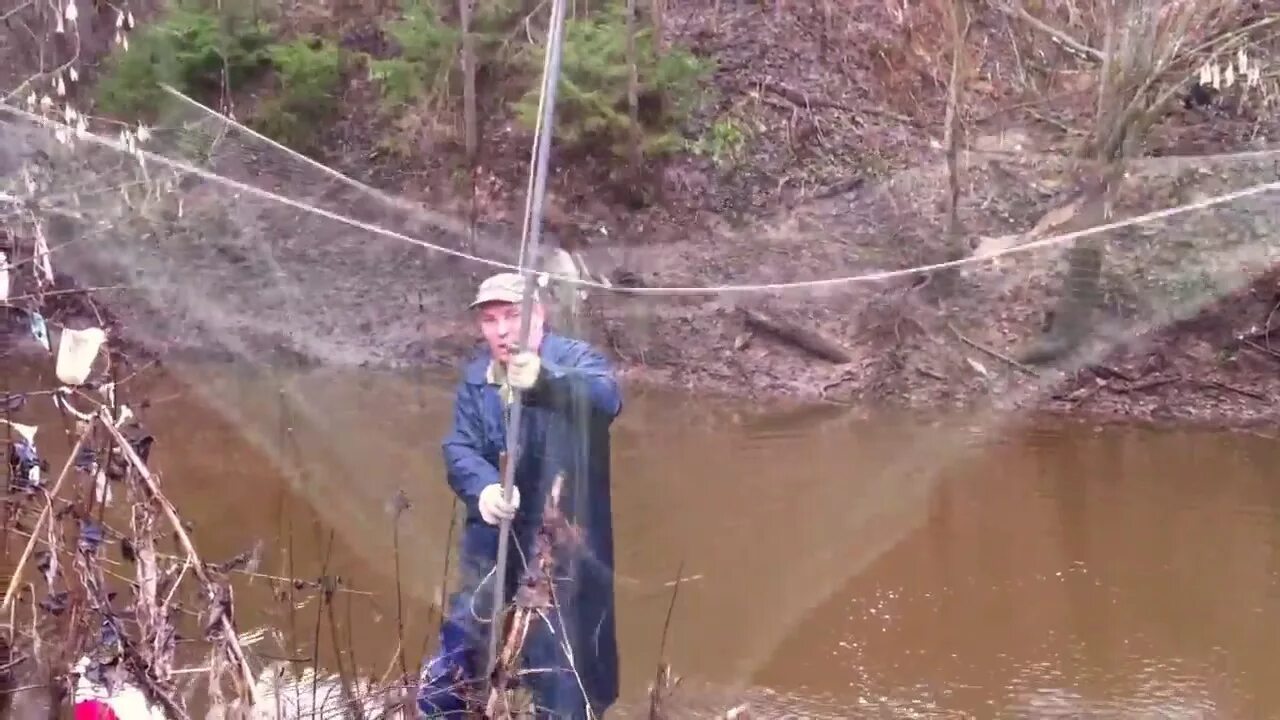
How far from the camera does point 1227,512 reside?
5027mm

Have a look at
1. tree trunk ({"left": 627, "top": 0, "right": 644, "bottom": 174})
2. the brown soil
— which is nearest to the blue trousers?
the brown soil

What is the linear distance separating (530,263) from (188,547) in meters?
0.75

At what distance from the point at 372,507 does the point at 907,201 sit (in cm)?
507

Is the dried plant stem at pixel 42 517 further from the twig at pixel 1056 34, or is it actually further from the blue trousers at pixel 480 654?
the twig at pixel 1056 34

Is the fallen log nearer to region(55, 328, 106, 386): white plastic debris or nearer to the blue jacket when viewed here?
the blue jacket

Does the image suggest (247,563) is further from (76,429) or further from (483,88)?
(483,88)

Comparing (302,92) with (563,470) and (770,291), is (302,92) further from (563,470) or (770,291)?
(563,470)

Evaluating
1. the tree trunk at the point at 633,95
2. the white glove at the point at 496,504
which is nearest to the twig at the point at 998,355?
the tree trunk at the point at 633,95

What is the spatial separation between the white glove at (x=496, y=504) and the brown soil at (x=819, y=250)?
22.9 inches

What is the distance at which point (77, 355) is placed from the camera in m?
1.99

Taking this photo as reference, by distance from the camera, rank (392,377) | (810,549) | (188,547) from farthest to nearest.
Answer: (810,549)
(392,377)
(188,547)

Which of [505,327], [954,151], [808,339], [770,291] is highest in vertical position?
[954,151]

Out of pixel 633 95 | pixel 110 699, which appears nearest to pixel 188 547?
pixel 110 699

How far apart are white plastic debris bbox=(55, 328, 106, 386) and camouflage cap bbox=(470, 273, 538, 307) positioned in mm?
693
